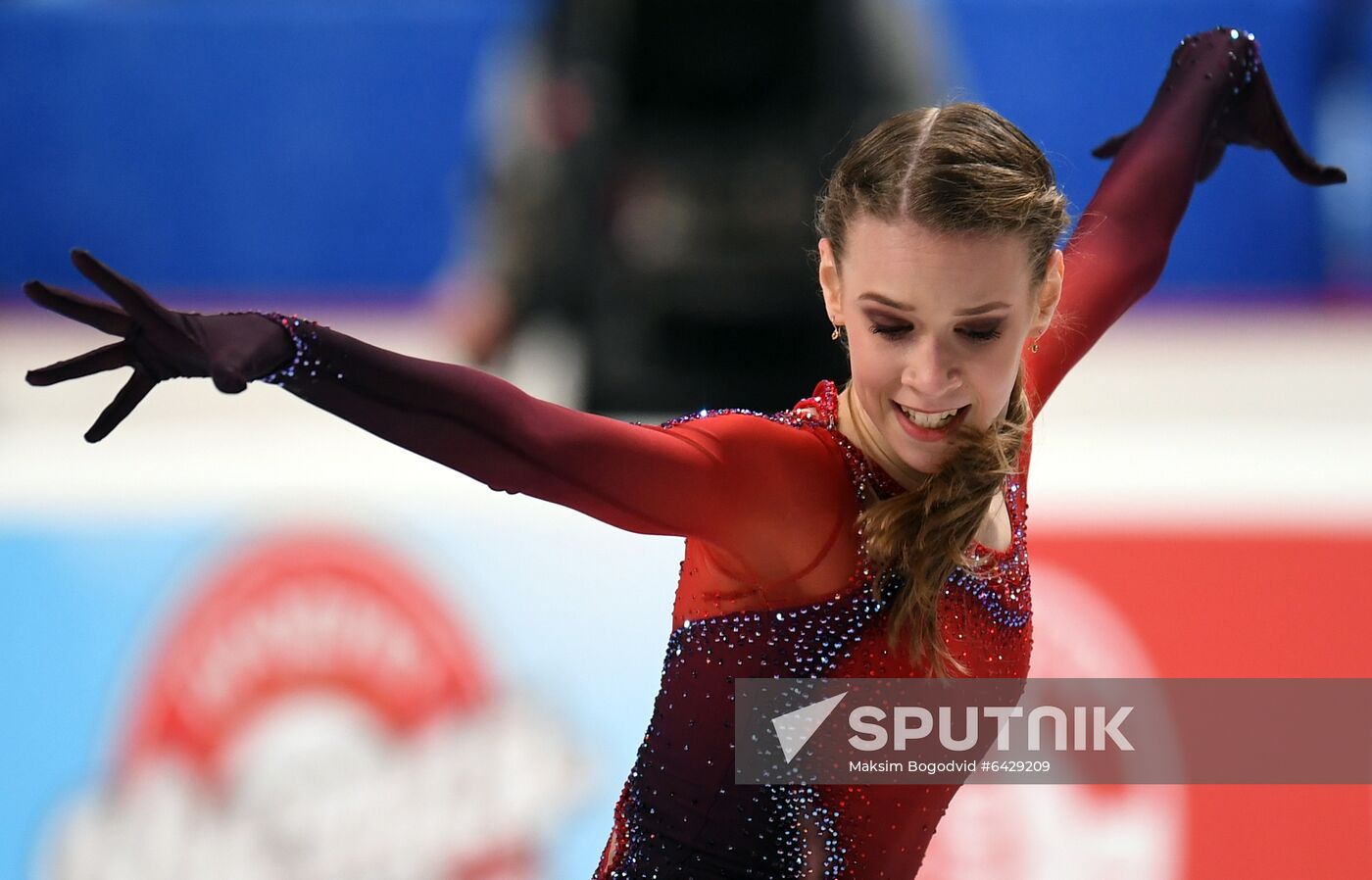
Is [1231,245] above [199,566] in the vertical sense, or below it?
above

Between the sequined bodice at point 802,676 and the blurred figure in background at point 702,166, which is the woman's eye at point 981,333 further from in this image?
the blurred figure in background at point 702,166

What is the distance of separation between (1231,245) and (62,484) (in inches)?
170

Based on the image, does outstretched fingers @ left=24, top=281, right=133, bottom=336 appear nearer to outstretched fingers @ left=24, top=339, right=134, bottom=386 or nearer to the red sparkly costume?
outstretched fingers @ left=24, top=339, right=134, bottom=386

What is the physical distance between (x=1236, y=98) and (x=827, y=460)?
0.84m

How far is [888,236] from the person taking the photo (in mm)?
1367

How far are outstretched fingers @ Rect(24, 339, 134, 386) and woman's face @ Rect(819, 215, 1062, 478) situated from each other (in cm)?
61

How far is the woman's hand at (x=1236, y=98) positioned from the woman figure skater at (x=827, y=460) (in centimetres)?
49

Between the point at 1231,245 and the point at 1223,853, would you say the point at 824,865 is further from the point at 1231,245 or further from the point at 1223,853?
the point at 1231,245

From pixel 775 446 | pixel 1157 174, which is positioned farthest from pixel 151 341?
pixel 1157 174

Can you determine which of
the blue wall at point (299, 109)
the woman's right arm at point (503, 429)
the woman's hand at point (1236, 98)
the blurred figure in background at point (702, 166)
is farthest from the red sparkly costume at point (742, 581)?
the blue wall at point (299, 109)

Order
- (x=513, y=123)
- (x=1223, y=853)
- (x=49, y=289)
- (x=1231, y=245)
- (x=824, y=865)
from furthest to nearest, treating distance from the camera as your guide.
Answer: (x=1231, y=245)
(x=513, y=123)
(x=1223, y=853)
(x=824, y=865)
(x=49, y=289)

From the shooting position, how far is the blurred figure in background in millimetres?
3426

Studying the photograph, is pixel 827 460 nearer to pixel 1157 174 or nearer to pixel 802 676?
pixel 802 676

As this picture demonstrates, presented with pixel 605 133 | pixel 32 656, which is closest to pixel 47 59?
pixel 605 133
